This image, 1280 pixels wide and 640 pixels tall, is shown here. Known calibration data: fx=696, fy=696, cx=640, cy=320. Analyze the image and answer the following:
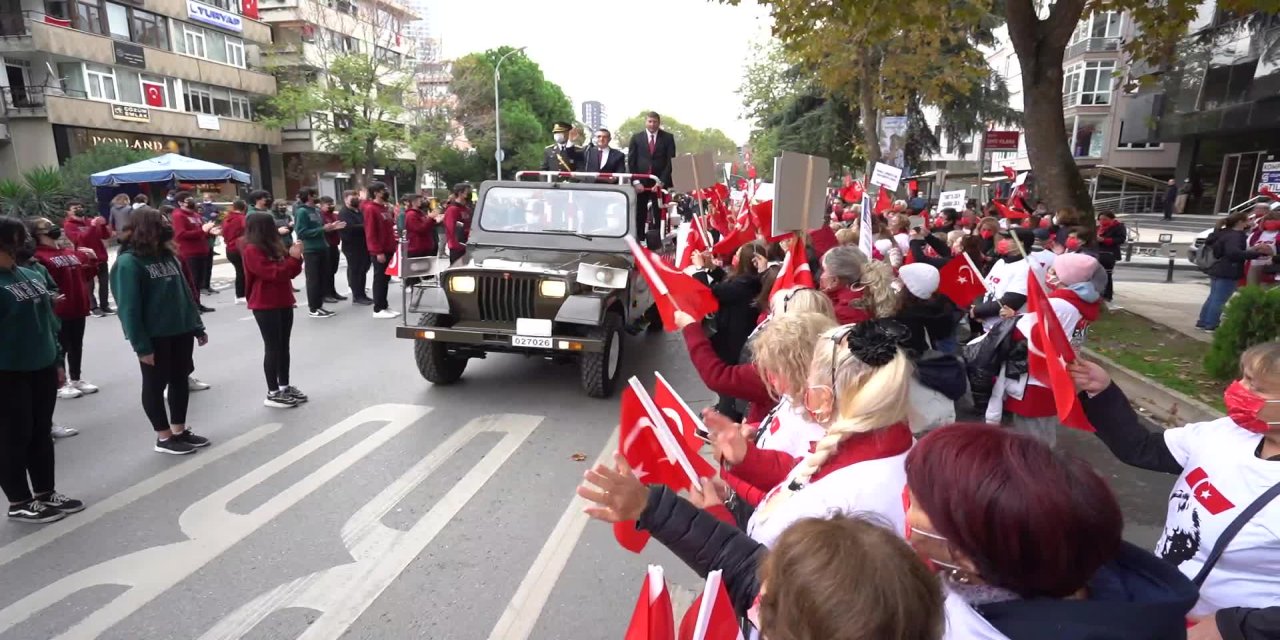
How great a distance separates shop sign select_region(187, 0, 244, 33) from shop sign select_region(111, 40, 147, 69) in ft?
13.0

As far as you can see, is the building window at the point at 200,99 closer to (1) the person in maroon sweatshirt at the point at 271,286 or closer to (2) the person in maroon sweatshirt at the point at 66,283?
(2) the person in maroon sweatshirt at the point at 66,283

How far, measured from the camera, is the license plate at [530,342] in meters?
5.77

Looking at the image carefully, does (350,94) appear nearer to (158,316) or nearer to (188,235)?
(188,235)

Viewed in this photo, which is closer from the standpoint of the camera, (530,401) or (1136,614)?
(1136,614)

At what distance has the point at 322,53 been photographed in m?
40.2

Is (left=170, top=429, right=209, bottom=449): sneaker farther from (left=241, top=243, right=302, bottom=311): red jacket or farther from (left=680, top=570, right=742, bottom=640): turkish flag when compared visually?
(left=680, top=570, right=742, bottom=640): turkish flag

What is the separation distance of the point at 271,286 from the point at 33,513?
7.25 ft

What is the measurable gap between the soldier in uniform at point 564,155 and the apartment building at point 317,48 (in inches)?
1319

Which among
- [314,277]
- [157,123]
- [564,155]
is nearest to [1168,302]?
[564,155]

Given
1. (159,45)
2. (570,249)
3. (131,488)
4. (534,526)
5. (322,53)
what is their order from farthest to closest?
(322,53)
(159,45)
(570,249)
(131,488)
(534,526)

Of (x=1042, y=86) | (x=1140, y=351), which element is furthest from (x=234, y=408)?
(x=1042, y=86)

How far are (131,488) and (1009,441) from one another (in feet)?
16.6

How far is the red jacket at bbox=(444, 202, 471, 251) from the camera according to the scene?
1091cm

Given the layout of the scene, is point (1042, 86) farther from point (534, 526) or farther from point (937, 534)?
point (937, 534)
